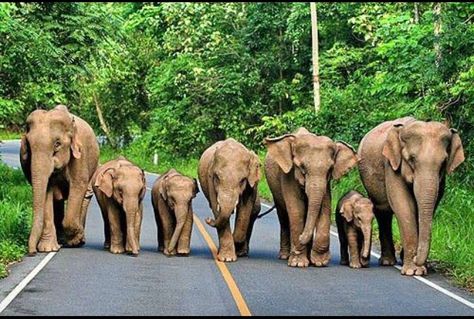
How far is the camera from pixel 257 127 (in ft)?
145

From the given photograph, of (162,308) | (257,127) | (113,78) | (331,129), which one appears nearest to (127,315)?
(162,308)

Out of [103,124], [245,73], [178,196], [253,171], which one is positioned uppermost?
[245,73]

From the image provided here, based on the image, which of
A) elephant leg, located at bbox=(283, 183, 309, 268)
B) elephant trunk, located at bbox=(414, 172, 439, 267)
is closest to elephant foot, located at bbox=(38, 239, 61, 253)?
elephant leg, located at bbox=(283, 183, 309, 268)

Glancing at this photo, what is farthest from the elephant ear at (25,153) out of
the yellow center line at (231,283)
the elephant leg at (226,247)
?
the elephant leg at (226,247)

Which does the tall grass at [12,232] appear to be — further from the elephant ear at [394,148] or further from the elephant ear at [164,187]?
the elephant ear at [394,148]

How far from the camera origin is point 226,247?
17.6 meters

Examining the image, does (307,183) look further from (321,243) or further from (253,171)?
(253,171)

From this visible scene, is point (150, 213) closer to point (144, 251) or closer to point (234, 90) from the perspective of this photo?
point (144, 251)

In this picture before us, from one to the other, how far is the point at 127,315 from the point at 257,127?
3218cm

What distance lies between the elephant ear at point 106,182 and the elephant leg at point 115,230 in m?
0.28

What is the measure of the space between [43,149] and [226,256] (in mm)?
3533

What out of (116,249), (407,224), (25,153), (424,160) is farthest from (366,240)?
(25,153)

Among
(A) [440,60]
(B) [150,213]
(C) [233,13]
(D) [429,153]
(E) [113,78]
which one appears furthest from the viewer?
(E) [113,78]

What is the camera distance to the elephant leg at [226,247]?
17531mm
